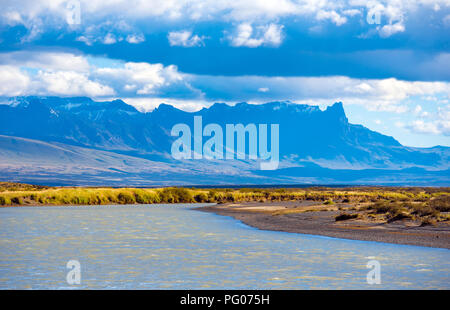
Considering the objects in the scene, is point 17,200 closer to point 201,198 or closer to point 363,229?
point 201,198

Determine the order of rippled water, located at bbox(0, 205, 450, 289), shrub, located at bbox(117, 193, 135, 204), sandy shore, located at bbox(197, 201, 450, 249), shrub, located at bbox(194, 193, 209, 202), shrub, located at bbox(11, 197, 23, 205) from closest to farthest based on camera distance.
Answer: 1. rippled water, located at bbox(0, 205, 450, 289)
2. sandy shore, located at bbox(197, 201, 450, 249)
3. shrub, located at bbox(11, 197, 23, 205)
4. shrub, located at bbox(117, 193, 135, 204)
5. shrub, located at bbox(194, 193, 209, 202)

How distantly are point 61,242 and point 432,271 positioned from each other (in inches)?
799

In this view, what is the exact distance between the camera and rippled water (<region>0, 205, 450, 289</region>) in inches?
902

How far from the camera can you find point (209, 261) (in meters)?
27.9

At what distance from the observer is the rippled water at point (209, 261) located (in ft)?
75.2

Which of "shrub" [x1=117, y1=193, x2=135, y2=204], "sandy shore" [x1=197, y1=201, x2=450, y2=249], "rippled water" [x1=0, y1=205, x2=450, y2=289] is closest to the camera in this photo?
"rippled water" [x1=0, y1=205, x2=450, y2=289]

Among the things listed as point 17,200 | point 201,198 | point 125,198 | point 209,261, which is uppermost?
point 17,200

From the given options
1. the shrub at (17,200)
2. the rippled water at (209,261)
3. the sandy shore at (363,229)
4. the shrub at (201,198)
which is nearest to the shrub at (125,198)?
the shrub at (201,198)

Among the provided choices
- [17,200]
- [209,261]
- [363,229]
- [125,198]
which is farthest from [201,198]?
[209,261]

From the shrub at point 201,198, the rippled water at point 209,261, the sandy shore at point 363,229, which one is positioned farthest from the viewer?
the shrub at point 201,198

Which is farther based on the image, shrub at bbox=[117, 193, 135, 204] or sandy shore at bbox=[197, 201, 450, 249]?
shrub at bbox=[117, 193, 135, 204]

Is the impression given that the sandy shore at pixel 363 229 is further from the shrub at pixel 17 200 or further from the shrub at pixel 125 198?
the shrub at pixel 125 198

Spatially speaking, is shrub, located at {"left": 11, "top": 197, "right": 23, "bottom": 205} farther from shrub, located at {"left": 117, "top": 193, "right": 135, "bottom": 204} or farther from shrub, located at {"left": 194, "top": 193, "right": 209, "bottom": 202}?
shrub, located at {"left": 194, "top": 193, "right": 209, "bottom": 202}

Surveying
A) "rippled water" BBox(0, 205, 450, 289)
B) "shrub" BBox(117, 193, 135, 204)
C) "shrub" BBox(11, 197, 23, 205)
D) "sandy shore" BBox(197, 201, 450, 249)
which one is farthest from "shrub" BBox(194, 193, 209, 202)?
"rippled water" BBox(0, 205, 450, 289)
